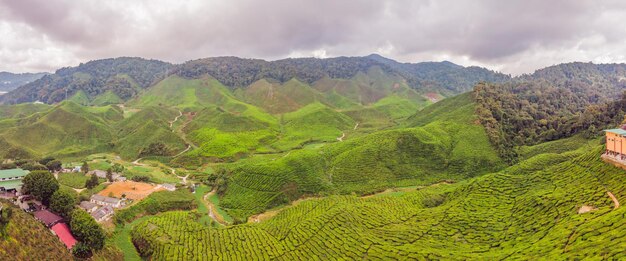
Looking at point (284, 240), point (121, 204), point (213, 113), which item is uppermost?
point (213, 113)

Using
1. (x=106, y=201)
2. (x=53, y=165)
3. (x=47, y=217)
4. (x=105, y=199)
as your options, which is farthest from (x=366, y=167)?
(x=53, y=165)

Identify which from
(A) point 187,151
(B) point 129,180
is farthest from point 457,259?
(A) point 187,151

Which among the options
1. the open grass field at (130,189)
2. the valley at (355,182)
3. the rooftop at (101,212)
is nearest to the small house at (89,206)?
the rooftop at (101,212)

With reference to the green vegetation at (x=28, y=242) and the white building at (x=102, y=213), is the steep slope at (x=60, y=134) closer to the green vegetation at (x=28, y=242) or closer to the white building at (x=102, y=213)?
the white building at (x=102, y=213)

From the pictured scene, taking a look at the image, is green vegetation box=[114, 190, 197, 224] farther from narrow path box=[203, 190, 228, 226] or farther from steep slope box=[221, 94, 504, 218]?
steep slope box=[221, 94, 504, 218]

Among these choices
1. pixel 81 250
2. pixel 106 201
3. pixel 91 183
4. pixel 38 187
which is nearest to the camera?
pixel 81 250

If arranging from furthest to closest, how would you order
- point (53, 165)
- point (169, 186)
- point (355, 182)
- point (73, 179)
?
point (53, 165) → point (355, 182) → point (73, 179) → point (169, 186)

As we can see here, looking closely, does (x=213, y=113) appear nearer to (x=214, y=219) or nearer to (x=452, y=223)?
(x=214, y=219)

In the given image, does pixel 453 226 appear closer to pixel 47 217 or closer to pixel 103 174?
pixel 47 217
